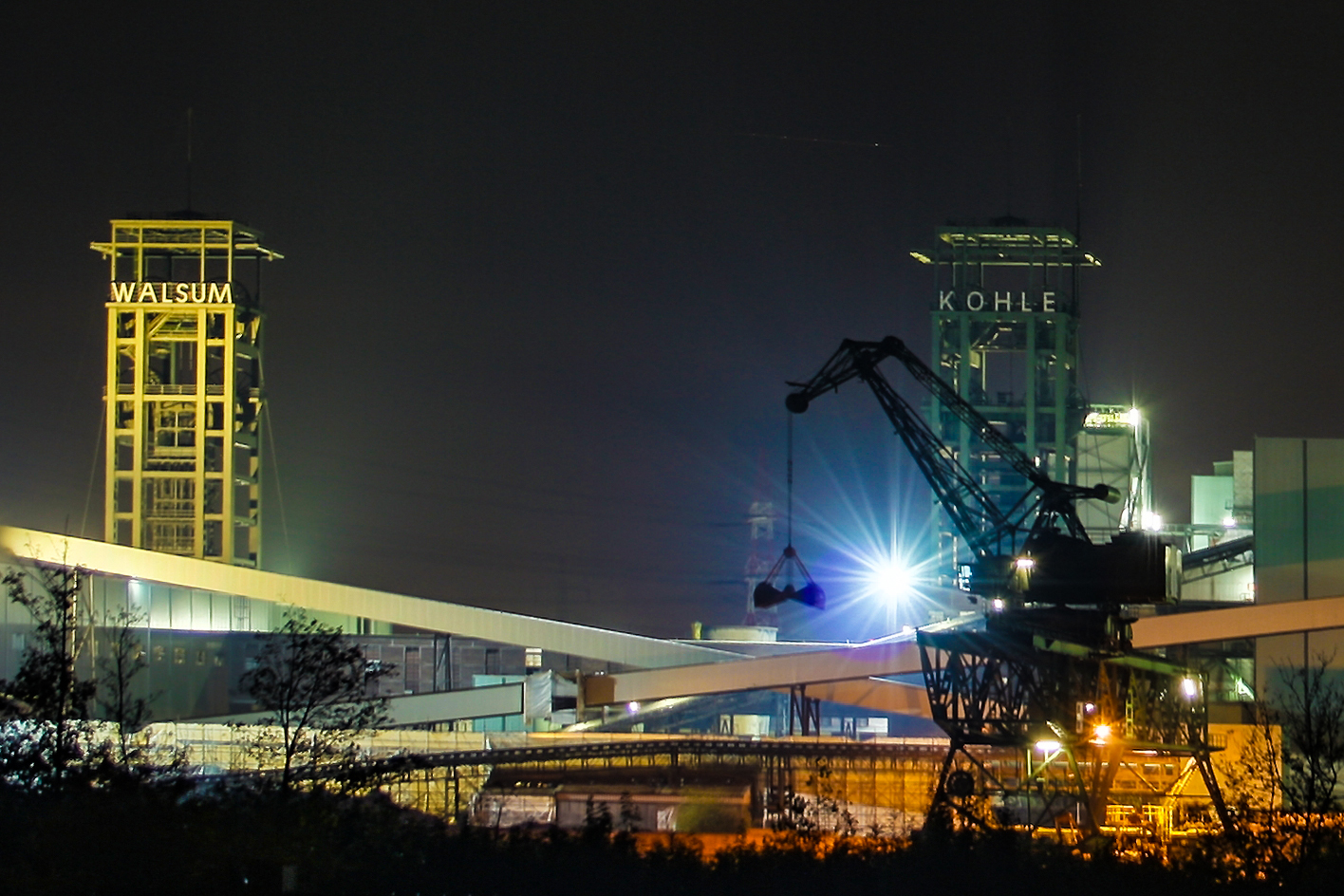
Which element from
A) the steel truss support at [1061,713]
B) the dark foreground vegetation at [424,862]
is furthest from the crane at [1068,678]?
the dark foreground vegetation at [424,862]

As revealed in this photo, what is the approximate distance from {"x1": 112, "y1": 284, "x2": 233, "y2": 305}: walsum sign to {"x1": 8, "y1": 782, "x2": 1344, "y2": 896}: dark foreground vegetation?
31800mm

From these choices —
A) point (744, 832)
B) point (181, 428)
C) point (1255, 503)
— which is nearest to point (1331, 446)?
point (1255, 503)

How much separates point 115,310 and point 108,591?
488 inches

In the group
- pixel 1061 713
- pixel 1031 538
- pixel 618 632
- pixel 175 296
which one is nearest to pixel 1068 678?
pixel 1061 713

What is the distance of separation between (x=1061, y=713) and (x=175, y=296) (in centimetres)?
3011

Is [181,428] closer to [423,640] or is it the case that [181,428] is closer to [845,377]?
[423,640]

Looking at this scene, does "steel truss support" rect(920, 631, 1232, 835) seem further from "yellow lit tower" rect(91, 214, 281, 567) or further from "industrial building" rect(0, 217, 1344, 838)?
"yellow lit tower" rect(91, 214, 281, 567)

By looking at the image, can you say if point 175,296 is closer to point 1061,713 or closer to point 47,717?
point 47,717

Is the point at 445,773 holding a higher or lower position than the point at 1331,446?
lower

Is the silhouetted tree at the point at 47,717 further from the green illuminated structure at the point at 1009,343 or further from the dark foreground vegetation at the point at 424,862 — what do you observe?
the green illuminated structure at the point at 1009,343

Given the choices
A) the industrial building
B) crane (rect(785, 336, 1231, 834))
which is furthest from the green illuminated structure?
crane (rect(785, 336, 1231, 834))

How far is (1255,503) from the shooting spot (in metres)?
38.1

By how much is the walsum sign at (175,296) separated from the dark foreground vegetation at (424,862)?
31.8m

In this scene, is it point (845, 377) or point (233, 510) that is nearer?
point (845, 377)
